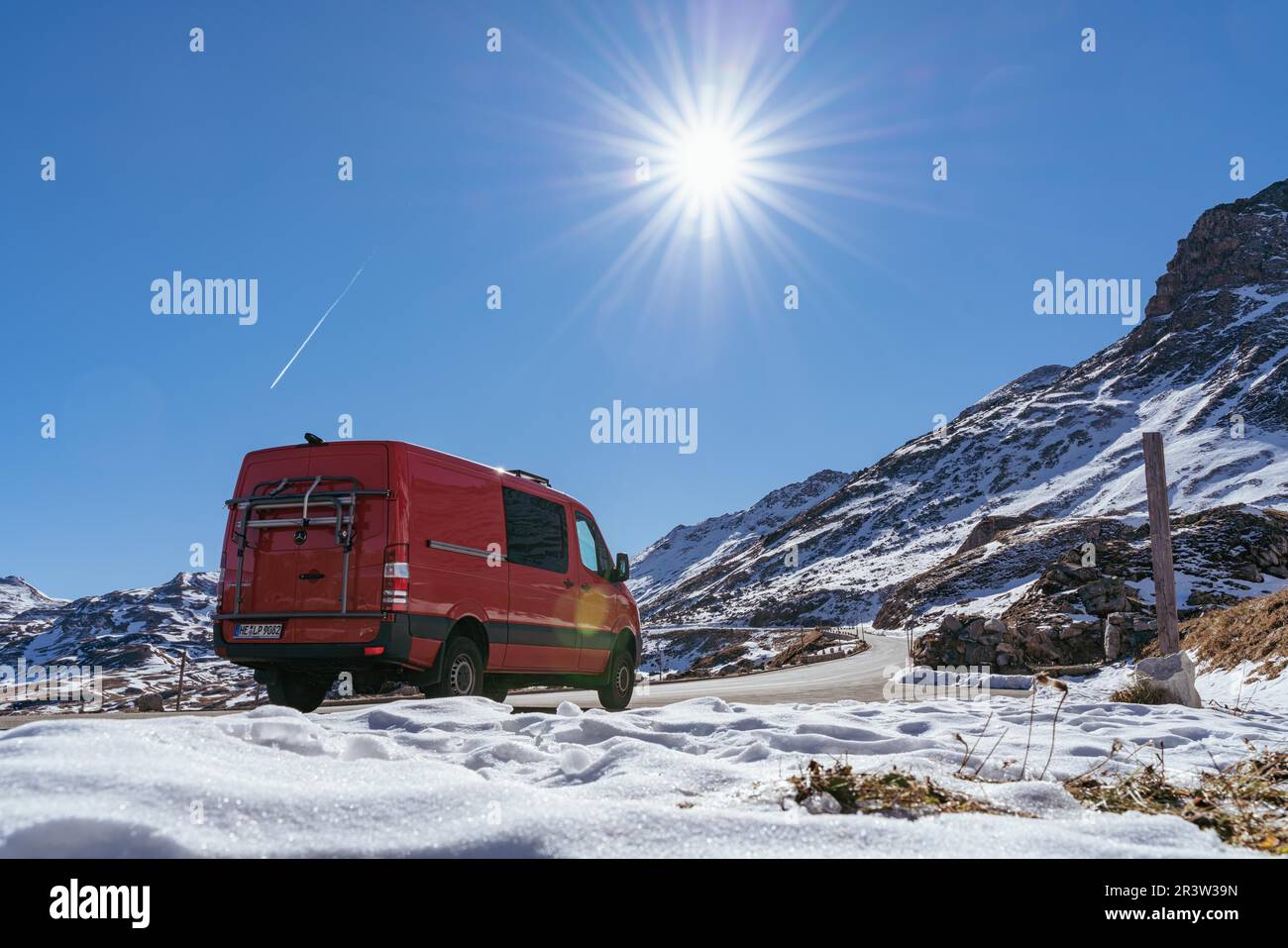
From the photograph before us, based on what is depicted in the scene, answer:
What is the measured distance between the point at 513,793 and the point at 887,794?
1.31m

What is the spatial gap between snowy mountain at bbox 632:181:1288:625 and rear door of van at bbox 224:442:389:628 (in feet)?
312

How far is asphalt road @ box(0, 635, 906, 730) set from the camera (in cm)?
923

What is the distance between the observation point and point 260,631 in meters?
6.92

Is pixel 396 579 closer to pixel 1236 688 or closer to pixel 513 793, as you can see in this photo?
pixel 513 793

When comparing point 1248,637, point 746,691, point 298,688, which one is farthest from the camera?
point 746,691

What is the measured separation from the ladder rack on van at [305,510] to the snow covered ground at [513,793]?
2316mm

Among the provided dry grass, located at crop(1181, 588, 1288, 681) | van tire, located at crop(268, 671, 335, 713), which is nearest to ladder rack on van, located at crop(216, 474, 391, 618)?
van tire, located at crop(268, 671, 335, 713)

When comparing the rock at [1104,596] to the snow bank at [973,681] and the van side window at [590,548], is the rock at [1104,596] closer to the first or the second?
the snow bank at [973,681]

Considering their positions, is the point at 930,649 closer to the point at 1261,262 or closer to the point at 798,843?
the point at 798,843

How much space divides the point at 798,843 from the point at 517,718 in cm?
348

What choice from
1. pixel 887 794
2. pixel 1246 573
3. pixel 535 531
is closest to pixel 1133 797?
pixel 887 794

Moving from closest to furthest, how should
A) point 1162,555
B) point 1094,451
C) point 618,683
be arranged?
point 1162,555, point 618,683, point 1094,451

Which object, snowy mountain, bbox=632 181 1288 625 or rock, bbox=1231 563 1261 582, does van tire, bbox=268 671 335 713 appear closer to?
rock, bbox=1231 563 1261 582

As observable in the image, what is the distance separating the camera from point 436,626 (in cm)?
703
